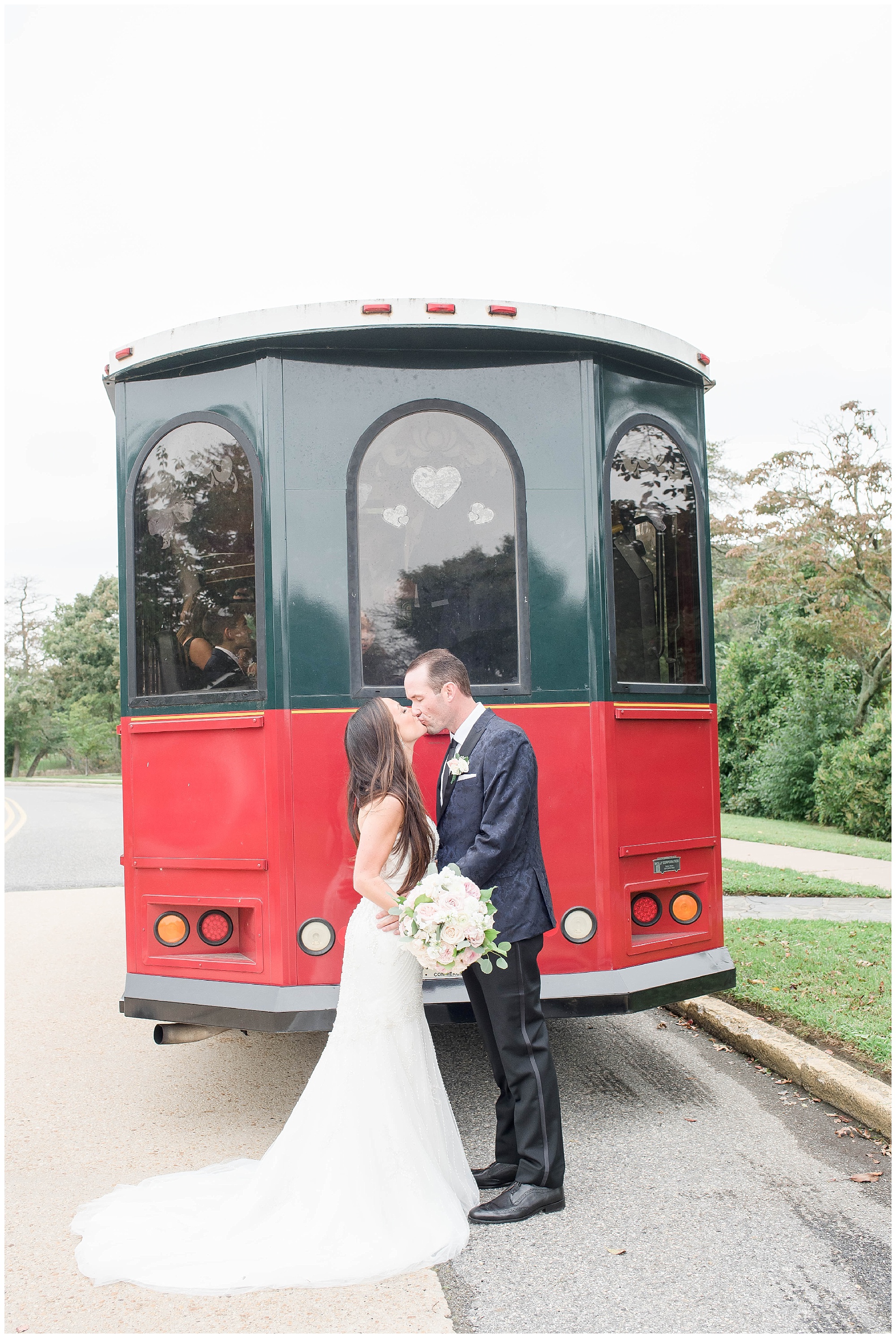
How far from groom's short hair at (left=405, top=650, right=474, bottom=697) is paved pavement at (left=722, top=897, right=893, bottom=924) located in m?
5.69

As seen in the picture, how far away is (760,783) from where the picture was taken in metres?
17.7

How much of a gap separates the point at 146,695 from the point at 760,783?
595 inches

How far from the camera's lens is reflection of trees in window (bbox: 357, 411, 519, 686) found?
4023 millimetres

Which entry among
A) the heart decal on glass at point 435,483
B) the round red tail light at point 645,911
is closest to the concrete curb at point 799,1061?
the round red tail light at point 645,911

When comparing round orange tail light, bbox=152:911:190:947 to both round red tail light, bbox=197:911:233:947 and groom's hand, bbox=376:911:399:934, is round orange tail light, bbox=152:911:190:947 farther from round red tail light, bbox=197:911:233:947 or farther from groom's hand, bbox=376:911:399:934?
groom's hand, bbox=376:911:399:934

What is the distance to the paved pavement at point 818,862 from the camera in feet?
34.7

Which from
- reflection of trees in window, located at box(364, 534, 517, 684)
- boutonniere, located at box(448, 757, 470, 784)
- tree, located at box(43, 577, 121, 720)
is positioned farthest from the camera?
tree, located at box(43, 577, 121, 720)

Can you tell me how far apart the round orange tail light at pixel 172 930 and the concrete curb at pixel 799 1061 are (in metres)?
2.37

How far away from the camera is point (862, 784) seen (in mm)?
14352

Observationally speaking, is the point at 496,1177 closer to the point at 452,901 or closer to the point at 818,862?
the point at 452,901

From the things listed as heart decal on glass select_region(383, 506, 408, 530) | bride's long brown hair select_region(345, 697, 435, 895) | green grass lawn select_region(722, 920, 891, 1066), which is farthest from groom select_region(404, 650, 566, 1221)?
green grass lawn select_region(722, 920, 891, 1066)

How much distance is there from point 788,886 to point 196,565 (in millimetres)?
7465

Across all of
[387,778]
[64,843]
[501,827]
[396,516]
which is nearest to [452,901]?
[501,827]

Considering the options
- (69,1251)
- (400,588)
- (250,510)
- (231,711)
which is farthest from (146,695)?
(69,1251)
